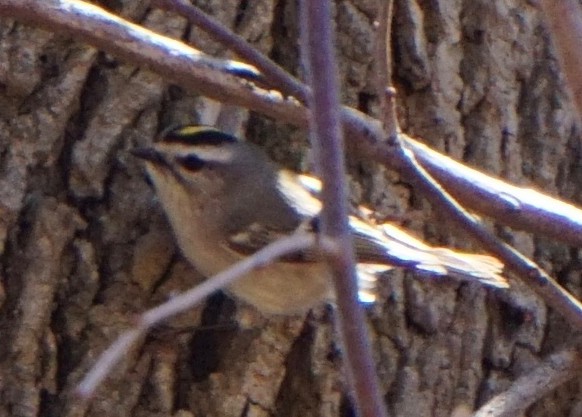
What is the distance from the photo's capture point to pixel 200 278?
10.4 feet

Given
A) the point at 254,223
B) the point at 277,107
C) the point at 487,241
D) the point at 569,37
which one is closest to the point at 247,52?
the point at 277,107

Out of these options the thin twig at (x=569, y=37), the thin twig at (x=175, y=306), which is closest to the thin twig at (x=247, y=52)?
the thin twig at (x=569, y=37)

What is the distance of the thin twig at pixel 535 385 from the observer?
2876 millimetres

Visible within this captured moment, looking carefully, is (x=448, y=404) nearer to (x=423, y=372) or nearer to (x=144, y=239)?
(x=423, y=372)

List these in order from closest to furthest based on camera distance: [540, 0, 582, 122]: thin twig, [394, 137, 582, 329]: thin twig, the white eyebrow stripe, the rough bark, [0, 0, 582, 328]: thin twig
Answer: [540, 0, 582, 122]: thin twig, [394, 137, 582, 329]: thin twig, [0, 0, 582, 328]: thin twig, the rough bark, the white eyebrow stripe

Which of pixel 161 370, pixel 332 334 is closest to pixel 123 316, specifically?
pixel 161 370

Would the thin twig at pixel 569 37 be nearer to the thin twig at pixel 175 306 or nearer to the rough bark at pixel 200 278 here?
the thin twig at pixel 175 306

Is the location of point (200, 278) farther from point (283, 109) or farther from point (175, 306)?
A: point (175, 306)

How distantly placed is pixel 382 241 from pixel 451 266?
0.34 metres

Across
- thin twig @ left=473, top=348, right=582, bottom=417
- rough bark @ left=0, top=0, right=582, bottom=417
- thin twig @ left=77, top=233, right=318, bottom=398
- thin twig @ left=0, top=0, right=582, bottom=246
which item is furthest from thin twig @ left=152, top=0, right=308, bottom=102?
thin twig @ left=77, top=233, right=318, bottom=398

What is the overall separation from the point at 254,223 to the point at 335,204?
8.63 feet

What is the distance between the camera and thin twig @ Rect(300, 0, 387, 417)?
1.11 metres

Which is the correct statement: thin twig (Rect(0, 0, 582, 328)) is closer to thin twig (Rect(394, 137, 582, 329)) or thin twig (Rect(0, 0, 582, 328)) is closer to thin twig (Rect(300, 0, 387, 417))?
thin twig (Rect(394, 137, 582, 329))

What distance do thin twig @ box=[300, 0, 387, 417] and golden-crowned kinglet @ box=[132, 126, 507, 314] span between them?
5.63ft
